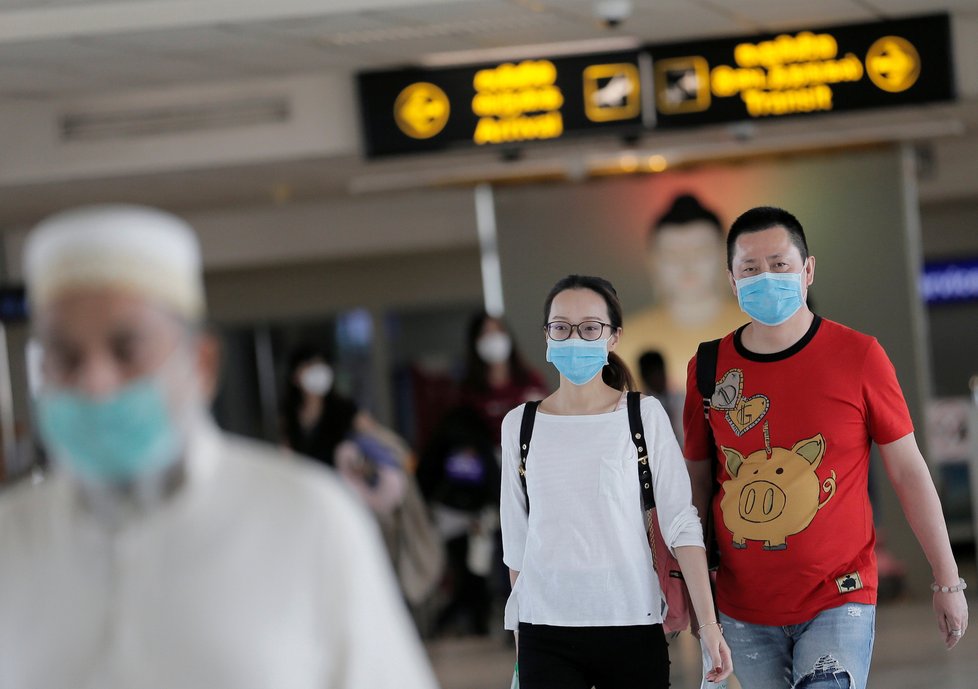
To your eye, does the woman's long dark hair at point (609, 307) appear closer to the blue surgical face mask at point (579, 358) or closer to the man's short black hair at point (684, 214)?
the blue surgical face mask at point (579, 358)

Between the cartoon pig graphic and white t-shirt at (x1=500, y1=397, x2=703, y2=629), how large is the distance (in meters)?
0.14

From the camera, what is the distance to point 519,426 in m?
3.77

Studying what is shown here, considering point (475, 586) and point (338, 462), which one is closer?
point (338, 462)

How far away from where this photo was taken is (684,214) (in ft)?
30.9

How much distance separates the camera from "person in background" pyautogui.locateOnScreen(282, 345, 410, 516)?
833 centimetres

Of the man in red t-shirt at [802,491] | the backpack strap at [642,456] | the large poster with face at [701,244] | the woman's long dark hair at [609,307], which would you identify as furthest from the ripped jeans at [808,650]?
the large poster with face at [701,244]

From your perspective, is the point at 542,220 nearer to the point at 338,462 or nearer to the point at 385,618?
the point at 338,462

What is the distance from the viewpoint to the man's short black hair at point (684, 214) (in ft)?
30.7

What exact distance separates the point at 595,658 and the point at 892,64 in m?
4.52

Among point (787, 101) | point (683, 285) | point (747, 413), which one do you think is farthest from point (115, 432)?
point (683, 285)

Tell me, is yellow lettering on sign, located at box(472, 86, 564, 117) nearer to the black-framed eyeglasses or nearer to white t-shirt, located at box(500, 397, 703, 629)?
the black-framed eyeglasses

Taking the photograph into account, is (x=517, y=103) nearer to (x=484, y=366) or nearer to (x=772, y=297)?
(x=484, y=366)

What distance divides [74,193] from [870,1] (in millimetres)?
5601

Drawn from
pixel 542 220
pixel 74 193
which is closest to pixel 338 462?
pixel 542 220
